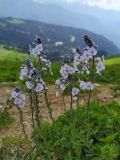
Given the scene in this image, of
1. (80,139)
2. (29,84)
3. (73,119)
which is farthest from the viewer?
(73,119)

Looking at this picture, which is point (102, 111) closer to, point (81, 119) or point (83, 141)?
point (81, 119)

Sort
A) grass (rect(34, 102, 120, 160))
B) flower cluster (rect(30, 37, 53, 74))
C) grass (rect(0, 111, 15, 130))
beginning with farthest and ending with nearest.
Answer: grass (rect(0, 111, 15, 130)), grass (rect(34, 102, 120, 160)), flower cluster (rect(30, 37, 53, 74))

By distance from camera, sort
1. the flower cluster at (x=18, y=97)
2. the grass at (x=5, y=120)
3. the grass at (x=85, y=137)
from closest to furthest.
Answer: the flower cluster at (x=18, y=97), the grass at (x=85, y=137), the grass at (x=5, y=120)

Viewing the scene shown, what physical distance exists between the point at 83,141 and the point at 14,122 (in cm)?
814

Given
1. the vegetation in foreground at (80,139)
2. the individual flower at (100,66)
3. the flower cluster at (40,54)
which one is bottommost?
the vegetation in foreground at (80,139)

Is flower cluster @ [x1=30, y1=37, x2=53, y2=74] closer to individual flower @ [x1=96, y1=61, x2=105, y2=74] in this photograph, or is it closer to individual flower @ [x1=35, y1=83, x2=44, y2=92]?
individual flower @ [x1=35, y1=83, x2=44, y2=92]

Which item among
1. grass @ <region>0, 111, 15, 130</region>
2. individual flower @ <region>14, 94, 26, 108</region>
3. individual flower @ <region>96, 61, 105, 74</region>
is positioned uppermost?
individual flower @ <region>96, 61, 105, 74</region>

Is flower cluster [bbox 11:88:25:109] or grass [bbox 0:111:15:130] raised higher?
flower cluster [bbox 11:88:25:109]

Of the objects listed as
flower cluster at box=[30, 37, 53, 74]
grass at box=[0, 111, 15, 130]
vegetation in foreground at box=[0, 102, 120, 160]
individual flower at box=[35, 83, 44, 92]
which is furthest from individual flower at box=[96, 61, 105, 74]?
grass at box=[0, 111, 15, 130]

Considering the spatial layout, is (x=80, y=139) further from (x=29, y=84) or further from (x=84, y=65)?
(x=29, y=84)

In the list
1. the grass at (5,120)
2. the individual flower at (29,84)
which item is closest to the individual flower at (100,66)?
the individual flower at (29,84)

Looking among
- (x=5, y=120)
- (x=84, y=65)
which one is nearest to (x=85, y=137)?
(x=84, y=65)

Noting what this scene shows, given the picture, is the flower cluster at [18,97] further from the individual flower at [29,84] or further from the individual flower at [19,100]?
the individual flower at [29,84]

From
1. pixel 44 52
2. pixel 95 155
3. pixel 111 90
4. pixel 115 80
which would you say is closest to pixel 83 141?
pixel 95 155
